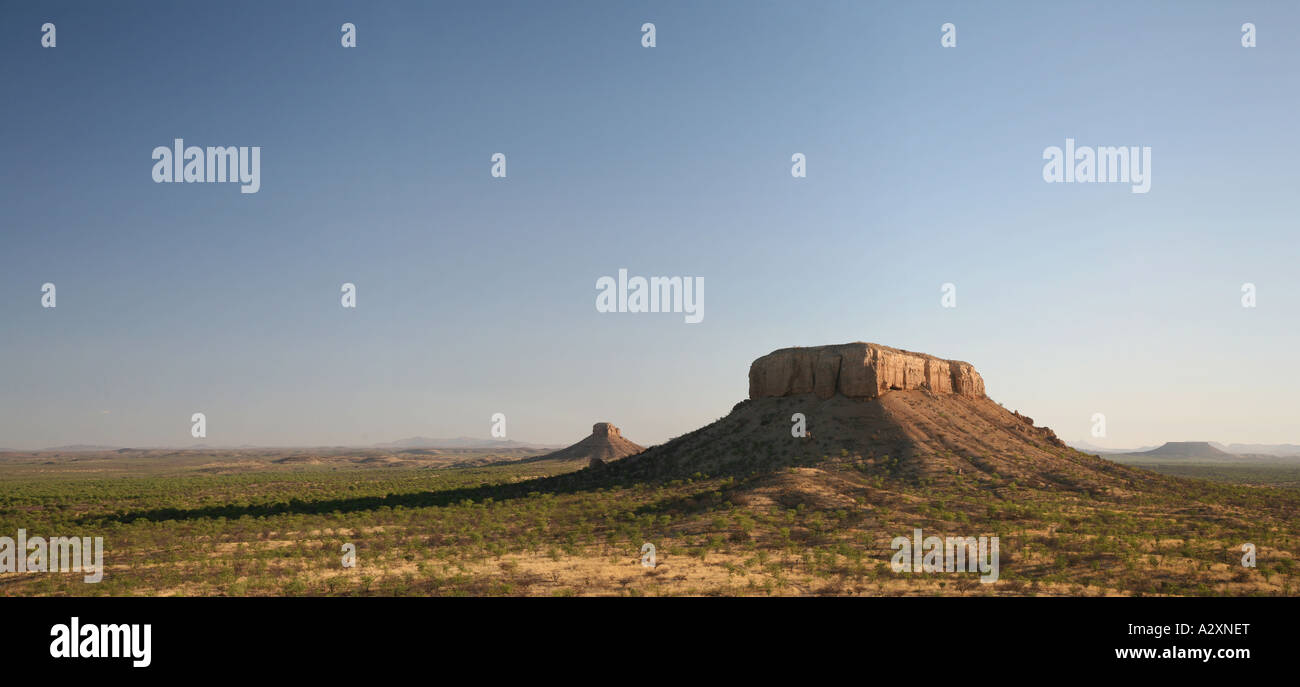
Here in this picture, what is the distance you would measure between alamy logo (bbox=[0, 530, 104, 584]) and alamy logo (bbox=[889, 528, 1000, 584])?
29042mm

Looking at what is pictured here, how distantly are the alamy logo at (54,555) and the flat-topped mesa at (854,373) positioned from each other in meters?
45.7

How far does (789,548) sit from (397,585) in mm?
15245

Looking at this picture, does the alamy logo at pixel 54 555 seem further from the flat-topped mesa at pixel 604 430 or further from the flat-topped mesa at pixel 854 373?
the flat-topped mesa at pixel 604 430

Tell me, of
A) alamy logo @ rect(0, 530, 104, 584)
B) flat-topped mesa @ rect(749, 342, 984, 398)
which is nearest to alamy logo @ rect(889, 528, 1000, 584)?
flat-topped mesa @ rect(749, 342, 984, 398)

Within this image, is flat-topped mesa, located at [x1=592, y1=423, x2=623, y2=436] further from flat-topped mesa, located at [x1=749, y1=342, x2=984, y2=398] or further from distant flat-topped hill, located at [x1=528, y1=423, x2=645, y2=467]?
flat-topped mesa, located at [x1=749, y1=342, x2=984, y2=398]

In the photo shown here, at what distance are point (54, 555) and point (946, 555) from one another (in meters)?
37.0

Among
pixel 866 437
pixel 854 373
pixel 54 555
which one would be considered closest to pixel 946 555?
pixel 866 437

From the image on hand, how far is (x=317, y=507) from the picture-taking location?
4797 cm

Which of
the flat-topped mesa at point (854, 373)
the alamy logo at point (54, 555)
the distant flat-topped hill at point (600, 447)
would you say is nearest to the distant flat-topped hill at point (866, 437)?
the flat-topped mesa at point (854, 373)

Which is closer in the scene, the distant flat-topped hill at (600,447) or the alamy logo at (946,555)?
the alamy logo at (946,555)

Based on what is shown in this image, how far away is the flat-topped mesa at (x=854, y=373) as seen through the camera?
5622 centimetres

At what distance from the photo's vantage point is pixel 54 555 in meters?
30.6

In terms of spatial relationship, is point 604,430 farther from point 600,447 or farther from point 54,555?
point 54,555
